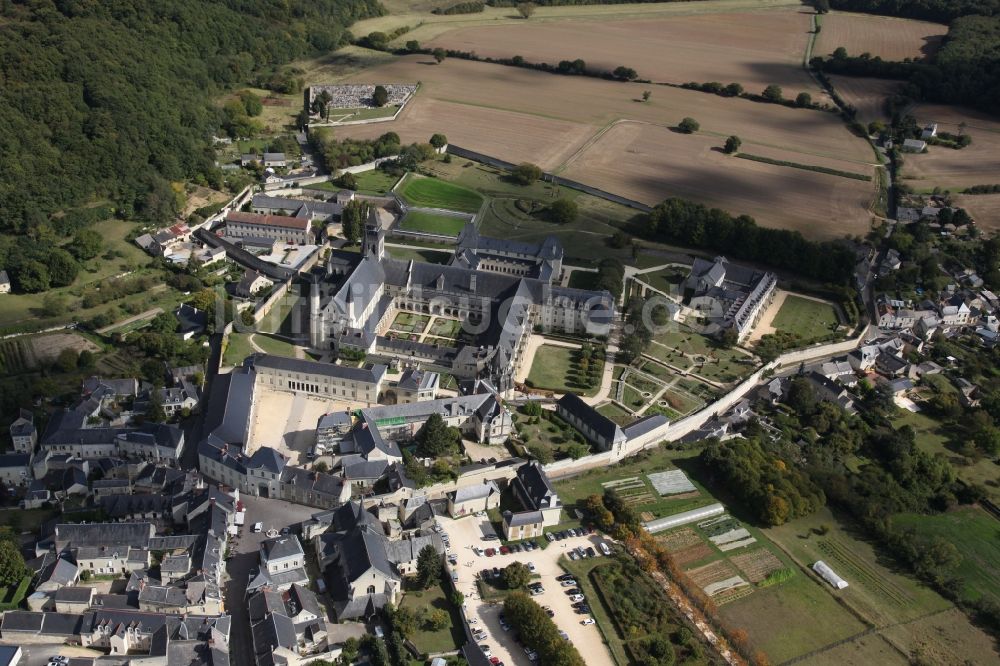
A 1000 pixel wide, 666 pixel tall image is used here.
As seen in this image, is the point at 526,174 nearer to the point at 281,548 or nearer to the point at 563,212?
the point at 563,212

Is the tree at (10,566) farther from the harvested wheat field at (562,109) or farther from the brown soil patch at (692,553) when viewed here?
the harvested wheat field at (562,109)

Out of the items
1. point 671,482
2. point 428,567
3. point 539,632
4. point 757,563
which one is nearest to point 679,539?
point 757,563

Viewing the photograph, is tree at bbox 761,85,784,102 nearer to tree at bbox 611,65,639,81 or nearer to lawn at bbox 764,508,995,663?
tree at bbox 611,65,639,81

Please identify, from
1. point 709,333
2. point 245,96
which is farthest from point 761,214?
point 245,96

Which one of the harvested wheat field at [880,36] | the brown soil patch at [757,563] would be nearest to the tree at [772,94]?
the harvested wheat field at [880,36]

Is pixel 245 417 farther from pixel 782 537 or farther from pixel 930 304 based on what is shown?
pixel 930 304
